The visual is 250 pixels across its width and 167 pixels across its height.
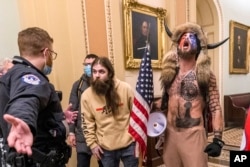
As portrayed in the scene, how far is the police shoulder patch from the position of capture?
1262 mm

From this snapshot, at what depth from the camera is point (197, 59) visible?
6.81 feet

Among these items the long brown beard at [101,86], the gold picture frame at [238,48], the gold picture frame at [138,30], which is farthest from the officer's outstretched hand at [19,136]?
the gold picture frame at [238,48]

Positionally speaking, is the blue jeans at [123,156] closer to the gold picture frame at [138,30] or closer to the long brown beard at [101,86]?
the long brown beard at [101,86]

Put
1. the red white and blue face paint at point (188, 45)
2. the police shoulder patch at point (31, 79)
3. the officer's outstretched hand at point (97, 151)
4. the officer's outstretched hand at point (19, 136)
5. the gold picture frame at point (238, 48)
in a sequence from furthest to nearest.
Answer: the gold picture frame at point (238, 48) < the officer's outstretched hand at point (97, 151) < the red white and blue face paint at point (188, 45) < the police shoulder patch at point (31, 79) < the officer's outstretched hand at point (19, 136)

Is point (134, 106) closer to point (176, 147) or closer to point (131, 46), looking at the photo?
point (176, 147)

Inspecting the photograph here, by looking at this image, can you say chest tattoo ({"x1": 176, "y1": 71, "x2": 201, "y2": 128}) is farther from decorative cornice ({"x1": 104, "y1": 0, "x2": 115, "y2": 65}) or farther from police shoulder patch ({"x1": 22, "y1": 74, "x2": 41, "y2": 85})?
decorative cornice ({"x1": 104, "y1": 0, "x2": 115, "y2": 65})

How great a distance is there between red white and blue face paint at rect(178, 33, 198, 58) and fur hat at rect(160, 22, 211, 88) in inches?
1.9

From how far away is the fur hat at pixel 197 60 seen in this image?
1.98 metres

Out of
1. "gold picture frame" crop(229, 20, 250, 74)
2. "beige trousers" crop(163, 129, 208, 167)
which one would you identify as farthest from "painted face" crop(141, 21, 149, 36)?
"gold picture frame" crop(229, 20, 250, 74)

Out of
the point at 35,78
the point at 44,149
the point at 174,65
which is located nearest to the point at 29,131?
the point at 35,78

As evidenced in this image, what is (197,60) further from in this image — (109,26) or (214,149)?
(109,26)

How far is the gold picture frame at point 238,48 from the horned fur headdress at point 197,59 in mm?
5766

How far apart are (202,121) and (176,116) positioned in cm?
21

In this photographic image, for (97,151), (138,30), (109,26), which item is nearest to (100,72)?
(97,151)
